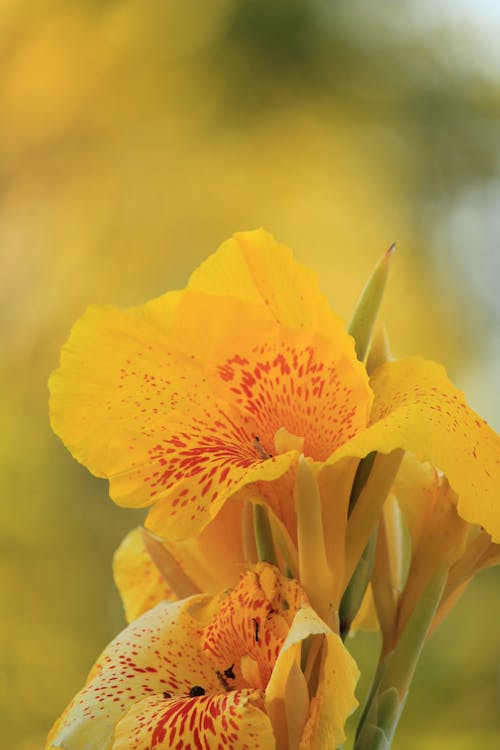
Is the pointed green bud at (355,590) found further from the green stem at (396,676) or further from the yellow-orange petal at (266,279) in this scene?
the yellow-orange petal at (266,279)

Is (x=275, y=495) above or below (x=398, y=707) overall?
above

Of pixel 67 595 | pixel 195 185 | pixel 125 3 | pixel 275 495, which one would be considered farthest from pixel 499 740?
→ pixel 125 3

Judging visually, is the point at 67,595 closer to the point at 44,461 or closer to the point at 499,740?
the point at 44,461

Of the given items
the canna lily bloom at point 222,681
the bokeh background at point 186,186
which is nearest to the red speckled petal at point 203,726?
the canna lily bloom at point 222,681

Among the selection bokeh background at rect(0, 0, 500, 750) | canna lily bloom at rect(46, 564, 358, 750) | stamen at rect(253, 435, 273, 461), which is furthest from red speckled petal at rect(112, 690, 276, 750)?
bokeh background at rect(0, 0, 500, 750)

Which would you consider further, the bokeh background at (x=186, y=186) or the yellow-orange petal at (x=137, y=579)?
the bokeh background at (x=186, y=186)
